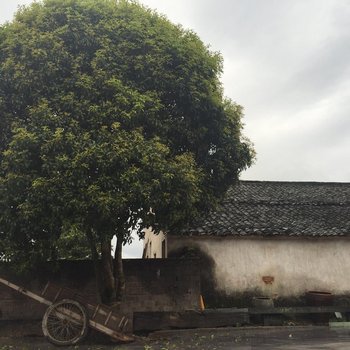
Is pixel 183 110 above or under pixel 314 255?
above

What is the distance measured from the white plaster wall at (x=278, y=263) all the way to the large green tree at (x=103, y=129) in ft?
11.2

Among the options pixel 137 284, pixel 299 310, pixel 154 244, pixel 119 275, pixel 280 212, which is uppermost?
pixel 280 212

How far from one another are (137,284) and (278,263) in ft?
18.1

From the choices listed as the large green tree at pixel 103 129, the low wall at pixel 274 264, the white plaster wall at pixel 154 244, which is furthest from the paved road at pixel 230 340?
the white plaster wall at pixel 154 244

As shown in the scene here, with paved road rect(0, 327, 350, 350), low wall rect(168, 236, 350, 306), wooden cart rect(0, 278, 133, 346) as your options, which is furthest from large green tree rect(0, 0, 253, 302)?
low wall rect(168, 236, 350, 306)

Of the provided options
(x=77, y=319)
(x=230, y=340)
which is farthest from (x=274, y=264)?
(x=77, y=319)

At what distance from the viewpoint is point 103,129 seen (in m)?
10.6

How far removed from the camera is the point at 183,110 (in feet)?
41.3

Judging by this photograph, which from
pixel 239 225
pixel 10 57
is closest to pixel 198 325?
pixel 239 225

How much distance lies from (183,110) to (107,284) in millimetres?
5527

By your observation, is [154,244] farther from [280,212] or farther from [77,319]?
[77,319]

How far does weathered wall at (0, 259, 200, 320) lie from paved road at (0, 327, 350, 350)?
1226 mm

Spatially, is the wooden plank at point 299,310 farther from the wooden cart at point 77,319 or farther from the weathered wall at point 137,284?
the wooden cart at point 77,319

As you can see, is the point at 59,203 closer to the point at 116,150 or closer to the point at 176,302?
the point at 116,150
